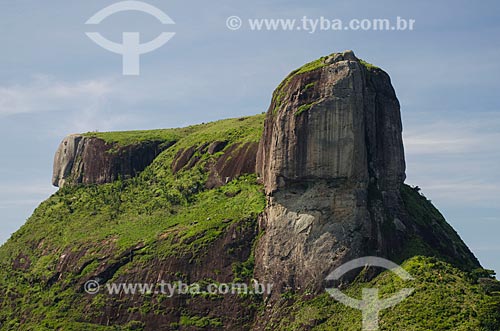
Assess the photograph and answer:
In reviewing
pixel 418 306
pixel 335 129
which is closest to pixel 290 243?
pixel 335 129

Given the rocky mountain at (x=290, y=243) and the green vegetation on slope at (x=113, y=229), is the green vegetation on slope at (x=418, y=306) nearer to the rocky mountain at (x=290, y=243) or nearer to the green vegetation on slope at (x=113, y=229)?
the rocky mountain at (x=290, y=243)

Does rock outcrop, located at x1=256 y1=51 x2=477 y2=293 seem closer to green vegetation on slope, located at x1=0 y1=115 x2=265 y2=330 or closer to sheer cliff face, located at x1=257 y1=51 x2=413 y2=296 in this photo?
sheer cliff face, located at x1=257 y1=51 x2=413 y2=296

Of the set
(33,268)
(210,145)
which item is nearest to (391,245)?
(210,145)

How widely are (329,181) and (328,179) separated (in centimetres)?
37

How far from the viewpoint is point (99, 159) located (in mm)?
148625

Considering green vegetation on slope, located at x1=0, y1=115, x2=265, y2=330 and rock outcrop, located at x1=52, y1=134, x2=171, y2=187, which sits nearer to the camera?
green vegetation on slope, located at x1=0, y1=115, x2=265, y2=330

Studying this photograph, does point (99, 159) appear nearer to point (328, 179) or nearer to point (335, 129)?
point (328, 179)

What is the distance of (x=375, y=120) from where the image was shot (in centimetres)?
10412

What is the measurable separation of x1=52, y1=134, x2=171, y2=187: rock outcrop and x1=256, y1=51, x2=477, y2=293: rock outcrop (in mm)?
46797

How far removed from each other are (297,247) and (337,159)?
36.8 feet

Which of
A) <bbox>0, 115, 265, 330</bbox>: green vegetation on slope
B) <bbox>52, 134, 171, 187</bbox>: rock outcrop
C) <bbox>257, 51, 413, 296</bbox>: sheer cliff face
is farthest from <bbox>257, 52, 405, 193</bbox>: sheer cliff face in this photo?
<bbox>52, 134, 171, 187</bbox>: rock outcrop

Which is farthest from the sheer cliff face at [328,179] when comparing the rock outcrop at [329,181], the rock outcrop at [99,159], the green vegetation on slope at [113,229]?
the rock outcrop at [99,159]

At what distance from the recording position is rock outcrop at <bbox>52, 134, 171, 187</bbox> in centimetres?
14575

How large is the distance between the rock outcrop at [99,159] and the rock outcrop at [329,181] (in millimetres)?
46797
